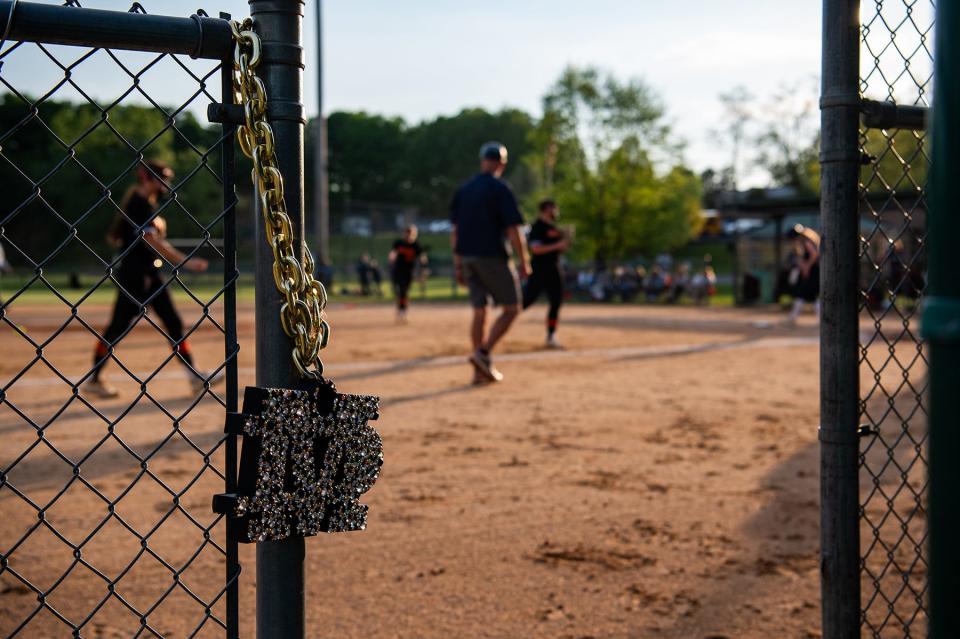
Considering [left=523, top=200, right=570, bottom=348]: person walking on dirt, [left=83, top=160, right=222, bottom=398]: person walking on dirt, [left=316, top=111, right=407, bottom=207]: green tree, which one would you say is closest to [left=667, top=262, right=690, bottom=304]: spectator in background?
[left=523, top=200, right=570, bottom=348]: person walking on dirt

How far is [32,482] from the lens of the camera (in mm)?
5105

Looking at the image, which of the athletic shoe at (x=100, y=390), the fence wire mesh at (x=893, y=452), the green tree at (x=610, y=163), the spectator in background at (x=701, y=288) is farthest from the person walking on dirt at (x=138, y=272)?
the green tree at (x=610, y=163)

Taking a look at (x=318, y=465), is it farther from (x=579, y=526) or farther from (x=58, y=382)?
(x=58, y=382)

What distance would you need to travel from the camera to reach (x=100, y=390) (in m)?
8.21

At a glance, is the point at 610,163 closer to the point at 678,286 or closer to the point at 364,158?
the point at 678,286

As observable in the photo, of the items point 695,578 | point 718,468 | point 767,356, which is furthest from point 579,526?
point 767,356

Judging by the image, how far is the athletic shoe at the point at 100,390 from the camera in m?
8.13

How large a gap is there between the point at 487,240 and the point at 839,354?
→ 6.88m

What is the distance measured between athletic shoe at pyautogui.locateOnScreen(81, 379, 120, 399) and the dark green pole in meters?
8.05

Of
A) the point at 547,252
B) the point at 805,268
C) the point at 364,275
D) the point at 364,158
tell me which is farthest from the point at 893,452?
the point at 364,158

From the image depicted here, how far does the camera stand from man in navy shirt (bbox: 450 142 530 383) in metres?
9.06

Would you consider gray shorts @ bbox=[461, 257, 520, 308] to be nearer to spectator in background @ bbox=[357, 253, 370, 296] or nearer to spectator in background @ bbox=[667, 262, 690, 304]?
spectator in background @ bbox=[667, 262, 690, 304]

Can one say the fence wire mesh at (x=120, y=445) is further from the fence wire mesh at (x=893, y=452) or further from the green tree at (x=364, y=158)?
the green tree at (x=364, y=158)

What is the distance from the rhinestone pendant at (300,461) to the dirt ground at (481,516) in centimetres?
19
